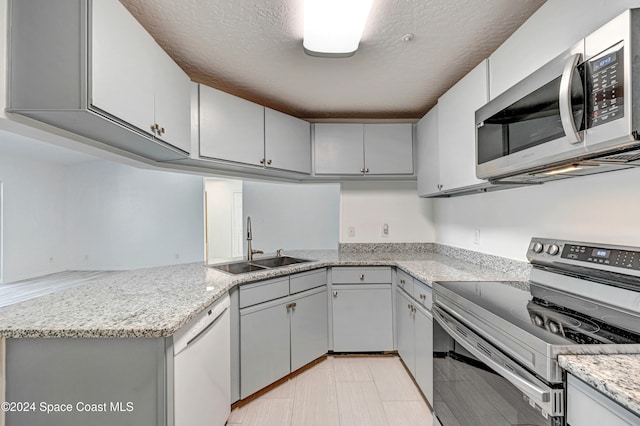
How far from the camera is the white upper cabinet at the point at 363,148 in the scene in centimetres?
282

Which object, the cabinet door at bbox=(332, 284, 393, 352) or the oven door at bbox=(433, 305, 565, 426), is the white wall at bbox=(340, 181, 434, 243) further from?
the oven door at bbox=(433, 305, 565, 426)

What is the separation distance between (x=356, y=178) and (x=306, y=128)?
717mm

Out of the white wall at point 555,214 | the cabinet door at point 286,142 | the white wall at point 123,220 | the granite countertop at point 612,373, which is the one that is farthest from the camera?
the white wall at point 123,220

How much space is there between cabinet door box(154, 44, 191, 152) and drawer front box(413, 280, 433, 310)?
1.85 metres

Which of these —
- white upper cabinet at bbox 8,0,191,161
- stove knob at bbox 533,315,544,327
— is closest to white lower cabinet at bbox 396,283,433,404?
stove knob at bbox 533,315,544,327

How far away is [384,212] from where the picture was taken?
10.2ft

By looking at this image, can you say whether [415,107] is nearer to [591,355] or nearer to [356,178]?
[356,178]

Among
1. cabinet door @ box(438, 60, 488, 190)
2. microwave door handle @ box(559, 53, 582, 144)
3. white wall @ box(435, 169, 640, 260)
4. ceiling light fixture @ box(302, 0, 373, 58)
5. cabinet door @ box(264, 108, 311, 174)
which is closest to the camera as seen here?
microwave door handle @ box(559, 53, 582, 144)

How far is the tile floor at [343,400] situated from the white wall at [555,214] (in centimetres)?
120

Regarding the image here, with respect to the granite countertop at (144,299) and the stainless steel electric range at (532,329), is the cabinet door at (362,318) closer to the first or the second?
the granite countertop at (144,299)

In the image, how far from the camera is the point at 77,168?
234 inches

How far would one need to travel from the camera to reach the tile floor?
1.76 meters

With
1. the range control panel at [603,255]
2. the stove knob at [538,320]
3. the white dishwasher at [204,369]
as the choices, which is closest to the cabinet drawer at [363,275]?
the white dishwasher at [204,369]

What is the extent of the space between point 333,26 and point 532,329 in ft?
5.16
